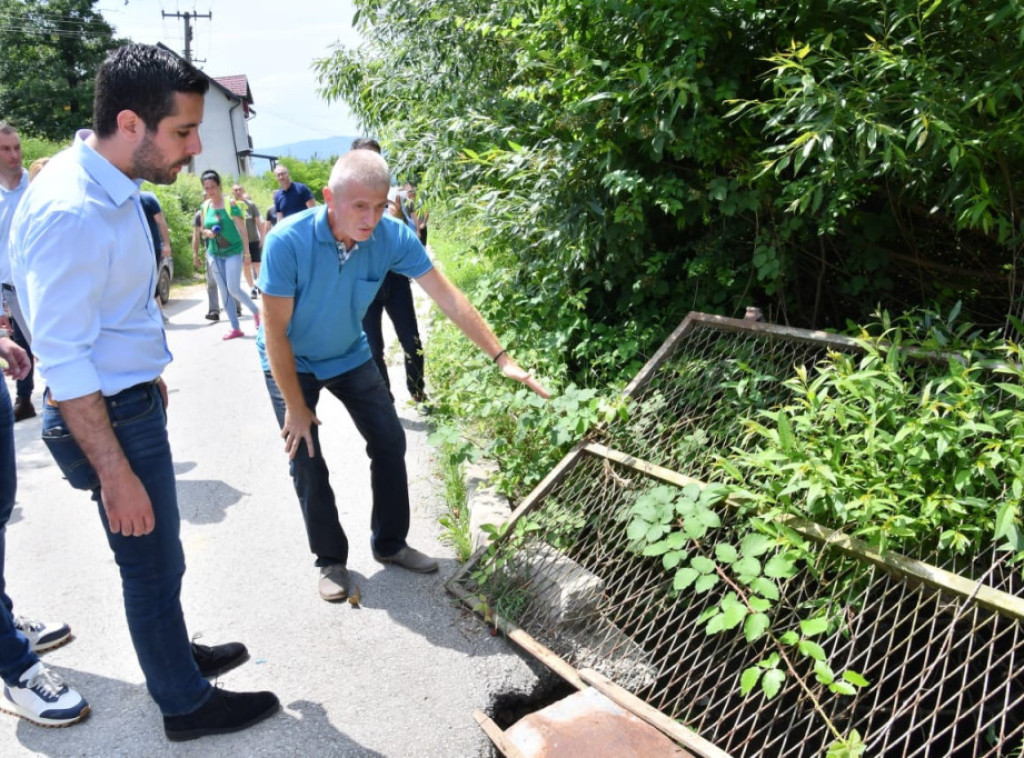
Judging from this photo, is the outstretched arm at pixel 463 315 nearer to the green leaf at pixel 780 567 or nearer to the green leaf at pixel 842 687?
the green leaf at pixel 780 567

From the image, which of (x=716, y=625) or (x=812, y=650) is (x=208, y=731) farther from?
(x=812, y=650)

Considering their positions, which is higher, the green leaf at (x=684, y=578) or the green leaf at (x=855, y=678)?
the green leaf at (x=684, y=578)

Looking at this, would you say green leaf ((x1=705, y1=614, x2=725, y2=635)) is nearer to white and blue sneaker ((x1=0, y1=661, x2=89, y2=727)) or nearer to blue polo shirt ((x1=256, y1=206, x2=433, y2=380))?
blue polo shirt ((x1=256, y1=206, x2=433, y2=380))

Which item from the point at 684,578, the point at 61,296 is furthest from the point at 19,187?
the point at 684,578

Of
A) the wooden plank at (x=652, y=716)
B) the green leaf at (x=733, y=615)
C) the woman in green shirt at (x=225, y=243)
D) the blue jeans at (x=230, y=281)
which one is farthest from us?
the blue jeans at (x=230, y=281)

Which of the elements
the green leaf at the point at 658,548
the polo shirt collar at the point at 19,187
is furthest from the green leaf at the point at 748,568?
the polo shirt collar at the point at 19,187

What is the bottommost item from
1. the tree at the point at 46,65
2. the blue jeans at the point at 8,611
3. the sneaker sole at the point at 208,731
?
the sneaker sole at the point at 208,731

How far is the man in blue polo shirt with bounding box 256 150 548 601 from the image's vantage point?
9.96 ft

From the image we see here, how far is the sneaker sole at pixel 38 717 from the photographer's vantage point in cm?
262

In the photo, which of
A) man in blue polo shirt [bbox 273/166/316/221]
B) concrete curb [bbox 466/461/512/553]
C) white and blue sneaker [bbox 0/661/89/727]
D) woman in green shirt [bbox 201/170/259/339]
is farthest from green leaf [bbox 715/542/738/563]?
woman in green shirt [bbox 201/170/259/339]

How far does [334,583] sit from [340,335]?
1.20m

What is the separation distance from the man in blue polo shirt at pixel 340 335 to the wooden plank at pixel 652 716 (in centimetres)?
129

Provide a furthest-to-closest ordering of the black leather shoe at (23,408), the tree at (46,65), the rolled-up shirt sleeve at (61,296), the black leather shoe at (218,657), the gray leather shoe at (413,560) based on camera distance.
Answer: the tree at (46,65)
the black leather shoe at (23,408)
the gray leather shoe at (413,560)
the black leather shoe at (218,657)
the rolled-up shirt sleeve at (61,296)

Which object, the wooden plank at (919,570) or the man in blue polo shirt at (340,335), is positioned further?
the man in blue polo shirt at (340,335)
